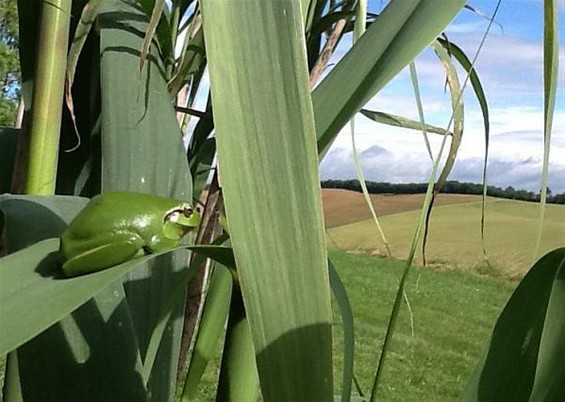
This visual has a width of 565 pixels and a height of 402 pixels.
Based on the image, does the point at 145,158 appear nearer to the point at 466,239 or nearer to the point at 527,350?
the point at 527,350

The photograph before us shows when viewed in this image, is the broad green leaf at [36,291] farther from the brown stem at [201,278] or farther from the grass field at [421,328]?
the grass field at [421,328]

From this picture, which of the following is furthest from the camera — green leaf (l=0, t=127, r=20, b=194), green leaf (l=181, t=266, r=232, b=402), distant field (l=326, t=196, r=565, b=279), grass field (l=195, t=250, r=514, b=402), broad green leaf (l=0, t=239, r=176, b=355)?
distant field (l=326, t=196, r=565, b=279)

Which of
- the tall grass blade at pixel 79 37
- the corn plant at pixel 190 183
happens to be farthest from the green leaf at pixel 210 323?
the tall grass blade at pixel 79 37

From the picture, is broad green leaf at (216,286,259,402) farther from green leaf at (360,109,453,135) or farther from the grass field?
the grass field

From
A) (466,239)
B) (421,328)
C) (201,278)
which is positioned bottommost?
(421,328)

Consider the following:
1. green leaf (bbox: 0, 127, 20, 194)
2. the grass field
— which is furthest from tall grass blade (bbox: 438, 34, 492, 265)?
the grass field

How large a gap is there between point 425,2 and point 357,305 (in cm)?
351

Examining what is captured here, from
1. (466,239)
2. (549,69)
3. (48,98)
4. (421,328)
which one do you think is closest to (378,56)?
(549,69)

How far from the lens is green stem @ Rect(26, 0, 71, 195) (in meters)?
0.32

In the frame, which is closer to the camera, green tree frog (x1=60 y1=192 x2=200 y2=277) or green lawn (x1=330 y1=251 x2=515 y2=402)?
green tree frog (x1=60 y1=192 x2=200 y2=277)

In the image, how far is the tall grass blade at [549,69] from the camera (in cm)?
22

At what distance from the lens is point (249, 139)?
160 mm

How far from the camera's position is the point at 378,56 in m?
0.22

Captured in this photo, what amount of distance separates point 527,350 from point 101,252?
0.11 meters
